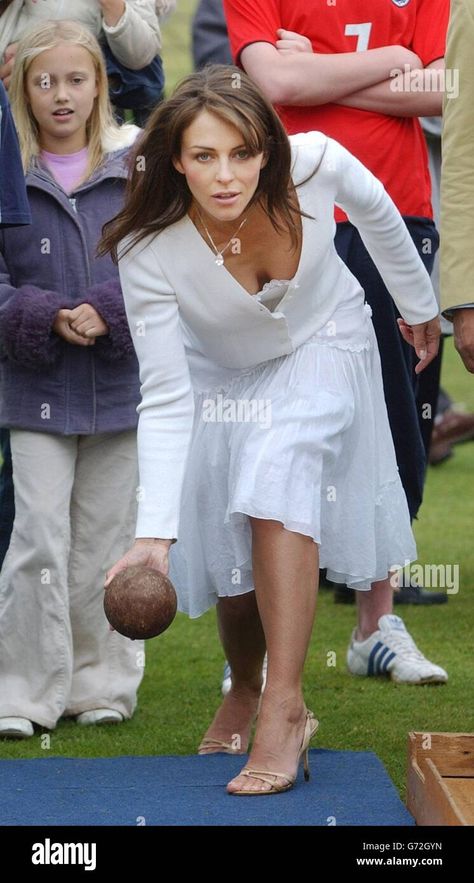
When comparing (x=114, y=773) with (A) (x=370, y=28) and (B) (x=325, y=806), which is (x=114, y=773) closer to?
(B) (x=325, y=806)

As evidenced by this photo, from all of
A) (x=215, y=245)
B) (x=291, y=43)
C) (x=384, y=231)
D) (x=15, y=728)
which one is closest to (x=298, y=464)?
(x=215, y=245)

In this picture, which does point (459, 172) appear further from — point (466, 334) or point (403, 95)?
point (403, 95)

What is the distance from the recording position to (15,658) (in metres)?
4.86

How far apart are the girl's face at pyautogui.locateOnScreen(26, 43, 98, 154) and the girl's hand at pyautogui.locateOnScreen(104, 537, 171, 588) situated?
5.65 feet

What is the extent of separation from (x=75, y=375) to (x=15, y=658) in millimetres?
894

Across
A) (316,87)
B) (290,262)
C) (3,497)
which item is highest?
(316,87)

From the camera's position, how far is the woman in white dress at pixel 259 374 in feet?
12.7

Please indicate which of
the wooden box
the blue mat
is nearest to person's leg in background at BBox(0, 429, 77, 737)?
the blue mat

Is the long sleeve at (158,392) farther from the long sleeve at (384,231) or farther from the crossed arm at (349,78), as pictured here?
the crossed arm at (349,78)

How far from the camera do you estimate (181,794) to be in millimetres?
3904

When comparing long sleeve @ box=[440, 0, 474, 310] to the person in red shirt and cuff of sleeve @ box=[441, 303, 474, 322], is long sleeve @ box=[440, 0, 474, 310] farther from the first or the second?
the person in red shirt

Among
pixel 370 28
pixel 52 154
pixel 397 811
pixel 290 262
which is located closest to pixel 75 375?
pixel 52 154

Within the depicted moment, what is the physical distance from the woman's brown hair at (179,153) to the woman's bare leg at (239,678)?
1.06 meters
